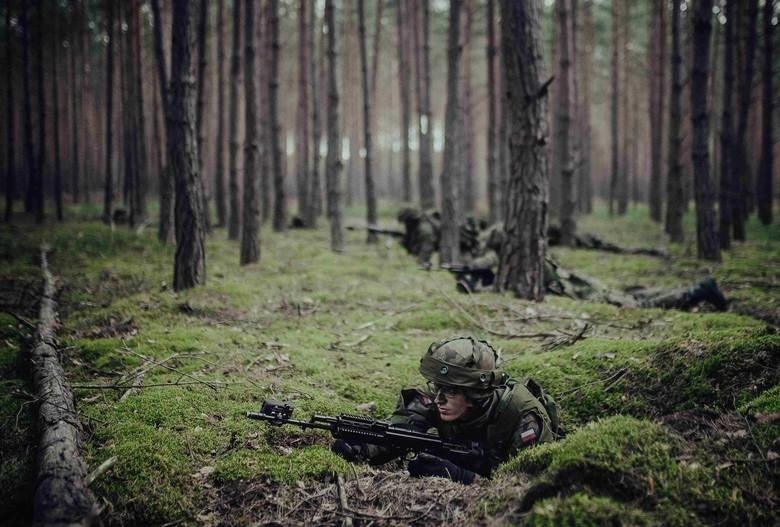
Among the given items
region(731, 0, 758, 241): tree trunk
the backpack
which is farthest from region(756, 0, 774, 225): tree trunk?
the backpack

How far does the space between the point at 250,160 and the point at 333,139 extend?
113 inches

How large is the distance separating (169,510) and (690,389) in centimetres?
348

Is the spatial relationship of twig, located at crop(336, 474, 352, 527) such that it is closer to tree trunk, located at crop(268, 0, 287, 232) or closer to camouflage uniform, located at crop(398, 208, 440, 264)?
camouflage uniform, located at crop(398, 208, 440, 264)

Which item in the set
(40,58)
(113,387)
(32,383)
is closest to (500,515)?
(113,387)

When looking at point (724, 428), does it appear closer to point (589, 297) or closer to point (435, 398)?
point (435, 398)

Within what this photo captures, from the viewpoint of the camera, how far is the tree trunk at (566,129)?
1259 centimetres

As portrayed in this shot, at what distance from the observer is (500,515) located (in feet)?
8.72

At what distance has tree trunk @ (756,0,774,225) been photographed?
13359mm

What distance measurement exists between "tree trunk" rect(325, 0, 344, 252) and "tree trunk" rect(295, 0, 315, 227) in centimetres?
467

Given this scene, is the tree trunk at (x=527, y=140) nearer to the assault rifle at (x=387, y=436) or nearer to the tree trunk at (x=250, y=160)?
the assault rifle at (x=387, y=436)

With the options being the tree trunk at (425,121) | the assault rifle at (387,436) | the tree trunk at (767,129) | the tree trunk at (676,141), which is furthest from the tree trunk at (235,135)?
the tree trunk at (767,129)

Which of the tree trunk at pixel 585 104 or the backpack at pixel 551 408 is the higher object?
the tree trunk at pixel 585 104

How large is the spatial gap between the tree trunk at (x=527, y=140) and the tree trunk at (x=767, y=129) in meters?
Answer: 9.92

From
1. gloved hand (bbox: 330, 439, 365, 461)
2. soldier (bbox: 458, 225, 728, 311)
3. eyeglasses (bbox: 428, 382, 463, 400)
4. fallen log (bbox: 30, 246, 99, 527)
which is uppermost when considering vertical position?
soldier (bbox: 458, 225, 728, 311)
